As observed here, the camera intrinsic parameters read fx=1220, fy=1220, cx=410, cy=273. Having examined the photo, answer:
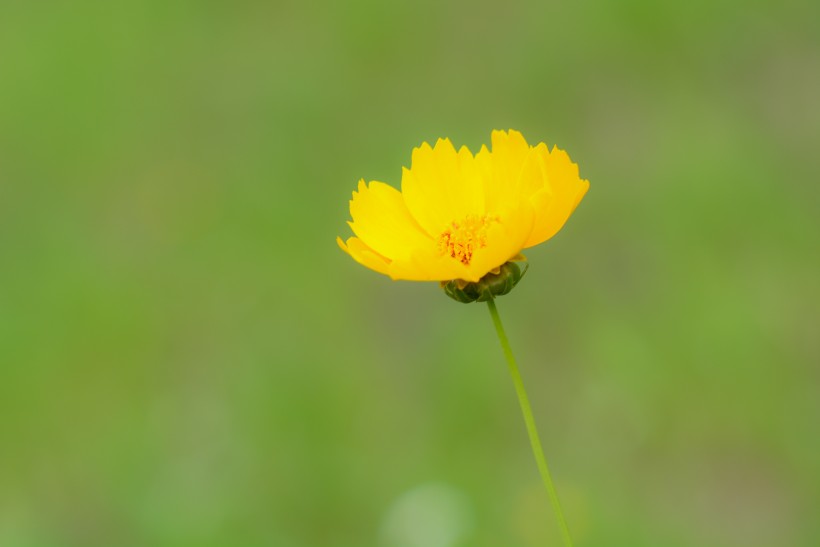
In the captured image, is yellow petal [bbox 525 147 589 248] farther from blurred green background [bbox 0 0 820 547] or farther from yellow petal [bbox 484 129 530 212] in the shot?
blurred green background [bbox 0 0 820 547]

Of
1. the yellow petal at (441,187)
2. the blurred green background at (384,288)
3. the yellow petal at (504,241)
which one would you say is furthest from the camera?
the blurred green background at (384,288)

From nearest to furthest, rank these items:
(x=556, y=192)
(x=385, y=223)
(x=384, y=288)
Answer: (x=556, y=192), (x=385, y=223), (x=384, y=288)

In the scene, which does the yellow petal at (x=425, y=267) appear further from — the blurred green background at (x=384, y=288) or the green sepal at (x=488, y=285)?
the blurred green background at (x=384, y=288)

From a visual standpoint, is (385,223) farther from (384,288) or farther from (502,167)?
(384,288)

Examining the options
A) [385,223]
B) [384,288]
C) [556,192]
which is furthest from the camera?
[384,288]

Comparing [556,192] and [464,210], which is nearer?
[556,192]

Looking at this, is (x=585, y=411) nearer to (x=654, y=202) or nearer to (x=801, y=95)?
(x=654, y=202)

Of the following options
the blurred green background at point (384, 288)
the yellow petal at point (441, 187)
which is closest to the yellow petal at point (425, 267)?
the yellow petal at point (441, 187)

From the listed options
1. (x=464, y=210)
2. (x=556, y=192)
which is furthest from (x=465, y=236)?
(x=556, y=192)
